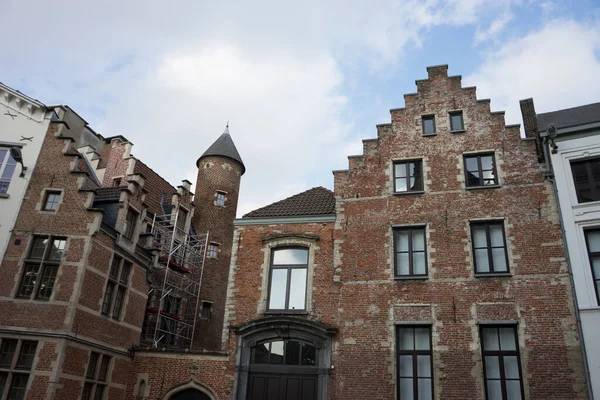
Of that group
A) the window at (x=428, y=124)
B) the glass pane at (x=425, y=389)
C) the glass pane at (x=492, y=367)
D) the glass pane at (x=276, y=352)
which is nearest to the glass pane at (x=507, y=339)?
the glass pane at (x=492, y=367)

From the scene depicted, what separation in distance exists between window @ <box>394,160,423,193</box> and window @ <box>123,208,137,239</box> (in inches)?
372

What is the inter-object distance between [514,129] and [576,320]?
19.3 ft

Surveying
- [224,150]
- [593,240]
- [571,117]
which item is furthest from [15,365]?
[571,117]

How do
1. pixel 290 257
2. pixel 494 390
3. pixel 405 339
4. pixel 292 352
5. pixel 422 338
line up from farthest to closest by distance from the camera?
pixel 290 257, pixel 292 352, pixel 405 339, pixel 422 338, pixel 494 390

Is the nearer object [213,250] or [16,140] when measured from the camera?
[16,140]

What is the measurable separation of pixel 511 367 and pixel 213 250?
16032 millimetres

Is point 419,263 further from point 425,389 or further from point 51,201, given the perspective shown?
point 51,201

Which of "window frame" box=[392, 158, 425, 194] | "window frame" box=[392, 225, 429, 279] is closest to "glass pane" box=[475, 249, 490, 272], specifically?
"window frame" box=[392, 225, 429, 279]

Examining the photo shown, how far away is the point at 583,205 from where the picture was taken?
543 inches

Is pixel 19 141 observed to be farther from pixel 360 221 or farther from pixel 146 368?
pixel 360 221

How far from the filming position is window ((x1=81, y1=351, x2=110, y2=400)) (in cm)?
1513

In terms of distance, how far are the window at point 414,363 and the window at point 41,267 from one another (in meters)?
10.2

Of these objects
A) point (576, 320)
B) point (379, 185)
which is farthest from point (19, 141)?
point (576, 320)

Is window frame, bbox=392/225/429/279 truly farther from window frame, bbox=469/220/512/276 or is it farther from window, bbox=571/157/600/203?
window, bbox=571/157/600/203
